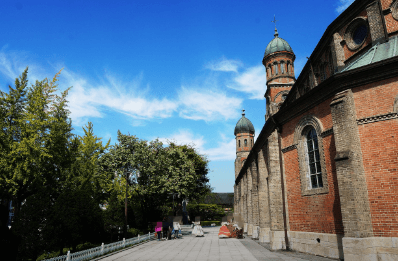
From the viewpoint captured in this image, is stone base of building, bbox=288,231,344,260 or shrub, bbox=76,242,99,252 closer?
stone base of building, bbox=288,231,344,260

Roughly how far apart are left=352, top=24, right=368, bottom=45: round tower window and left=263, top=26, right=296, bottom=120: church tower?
1699 centimetres

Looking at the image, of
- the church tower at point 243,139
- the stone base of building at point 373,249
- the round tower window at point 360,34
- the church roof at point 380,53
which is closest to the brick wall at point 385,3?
the round tower window at point 360,34

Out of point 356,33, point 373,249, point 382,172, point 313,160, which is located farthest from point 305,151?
point 356,33

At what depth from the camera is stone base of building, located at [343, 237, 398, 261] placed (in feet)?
27.5

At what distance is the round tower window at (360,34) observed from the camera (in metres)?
12.5

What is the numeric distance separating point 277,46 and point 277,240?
81.4ft

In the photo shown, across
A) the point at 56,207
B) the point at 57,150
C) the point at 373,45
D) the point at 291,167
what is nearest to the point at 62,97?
the point at 57,150

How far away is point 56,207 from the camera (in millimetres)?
11211

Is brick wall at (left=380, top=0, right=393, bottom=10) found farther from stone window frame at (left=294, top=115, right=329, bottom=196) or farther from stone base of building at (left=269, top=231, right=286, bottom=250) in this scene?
stone base of building at (left=269, top=231, right=286, bottom=250)

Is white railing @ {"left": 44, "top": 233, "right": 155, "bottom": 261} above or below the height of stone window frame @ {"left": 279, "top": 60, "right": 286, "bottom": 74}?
below

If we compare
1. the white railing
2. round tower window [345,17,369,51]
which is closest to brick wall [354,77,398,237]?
round tower window [345,17,369,51]

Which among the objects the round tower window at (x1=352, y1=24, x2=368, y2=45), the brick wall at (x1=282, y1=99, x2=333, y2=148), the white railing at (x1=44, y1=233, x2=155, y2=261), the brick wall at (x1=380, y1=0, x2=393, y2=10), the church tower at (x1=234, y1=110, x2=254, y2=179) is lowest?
the white railing at (x1=44, y1=233, x2=155, y2=261)

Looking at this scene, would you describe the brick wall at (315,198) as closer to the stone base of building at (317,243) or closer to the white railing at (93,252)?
the stone base of building at (317,243)

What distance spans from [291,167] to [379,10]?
27.2ft
